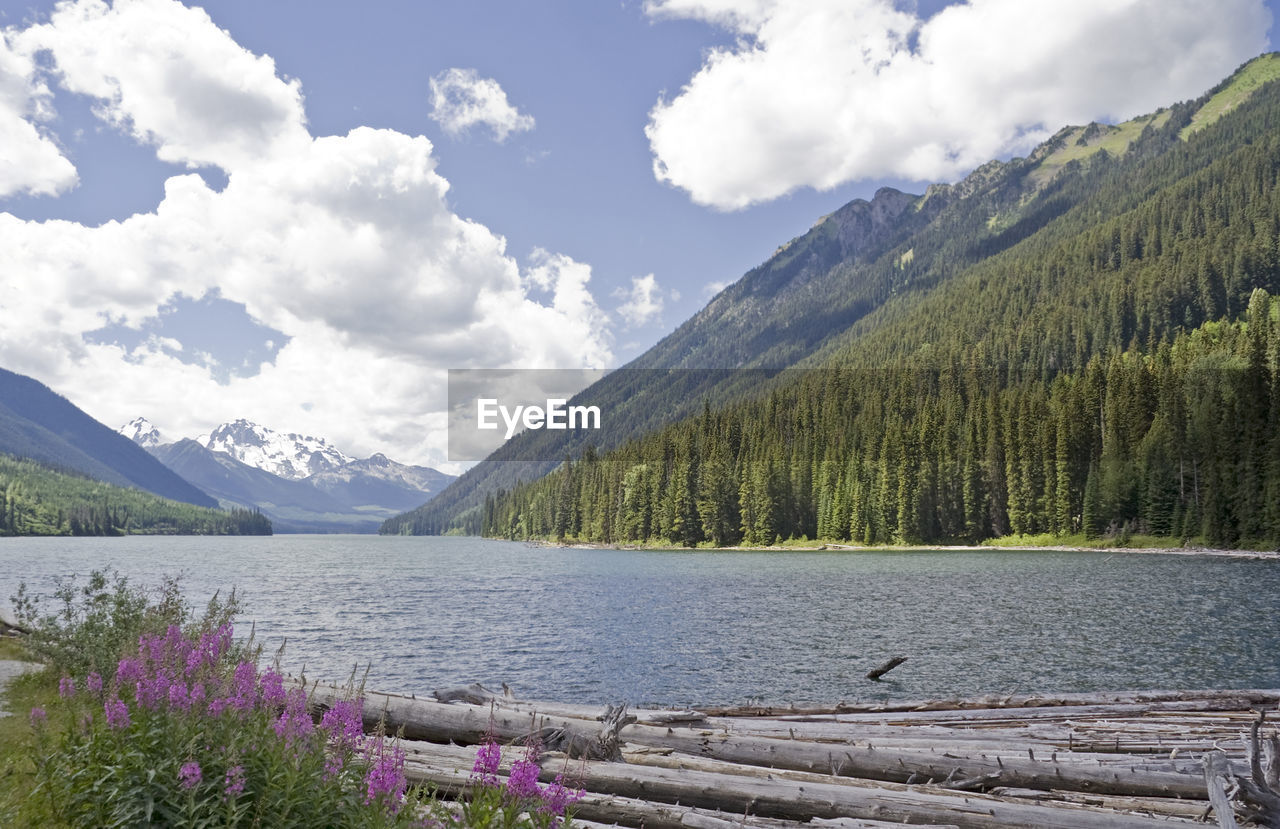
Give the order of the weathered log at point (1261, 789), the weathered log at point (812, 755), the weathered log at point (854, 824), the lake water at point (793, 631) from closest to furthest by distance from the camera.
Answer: the weathered log at point (1261, 789), the weathered log at point (854, 824), the weathered log at point (812, 755), the lake water at point (793, 631)

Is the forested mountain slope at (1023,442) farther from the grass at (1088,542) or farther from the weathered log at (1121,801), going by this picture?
the weathered log at (1121,801)

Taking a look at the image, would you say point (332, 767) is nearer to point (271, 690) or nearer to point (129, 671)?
point (271, 690)

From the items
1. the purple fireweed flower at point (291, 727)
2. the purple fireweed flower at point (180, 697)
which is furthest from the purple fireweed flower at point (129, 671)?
the purple fireweed flower at point (291, 727)

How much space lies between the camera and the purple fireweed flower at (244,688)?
7418mm

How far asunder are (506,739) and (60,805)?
20.9 ft

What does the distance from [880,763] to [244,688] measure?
9.03 m

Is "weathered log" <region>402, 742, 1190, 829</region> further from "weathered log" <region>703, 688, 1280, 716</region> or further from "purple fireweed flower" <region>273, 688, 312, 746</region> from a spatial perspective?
"weathered log" <region>703, 688, 1280, 716</region>

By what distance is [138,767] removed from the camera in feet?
22.7

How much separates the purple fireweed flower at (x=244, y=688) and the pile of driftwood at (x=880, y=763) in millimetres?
637

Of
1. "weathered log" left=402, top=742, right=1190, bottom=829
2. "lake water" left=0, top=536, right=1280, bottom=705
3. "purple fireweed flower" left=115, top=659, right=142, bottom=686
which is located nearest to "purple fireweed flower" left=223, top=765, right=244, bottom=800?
"purple fireweed flower" left=115, top=659, right=142, bottom=686

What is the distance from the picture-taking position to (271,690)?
8.12 metres

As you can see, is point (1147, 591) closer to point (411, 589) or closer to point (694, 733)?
point (694, 733)

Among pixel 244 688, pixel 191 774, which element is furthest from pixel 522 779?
pixel 244 688

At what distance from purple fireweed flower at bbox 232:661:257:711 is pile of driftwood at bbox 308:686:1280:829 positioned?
64 cm
